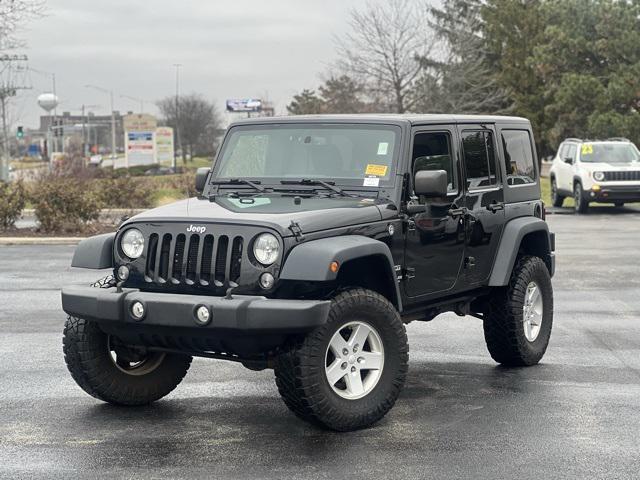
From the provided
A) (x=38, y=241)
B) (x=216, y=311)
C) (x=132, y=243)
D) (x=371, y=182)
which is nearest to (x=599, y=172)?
(x=38, y=241)

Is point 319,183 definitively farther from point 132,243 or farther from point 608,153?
point 608,153

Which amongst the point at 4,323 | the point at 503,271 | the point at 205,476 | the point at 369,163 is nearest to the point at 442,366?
the point at 503,271

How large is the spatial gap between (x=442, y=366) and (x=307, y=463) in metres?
3.03

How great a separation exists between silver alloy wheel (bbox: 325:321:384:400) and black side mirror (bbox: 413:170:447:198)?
1032mm

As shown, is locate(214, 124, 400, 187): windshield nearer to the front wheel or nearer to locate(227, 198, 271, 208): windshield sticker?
locate(227, 198, 271, 208): windshield sticker

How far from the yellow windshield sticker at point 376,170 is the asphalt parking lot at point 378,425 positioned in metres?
Answer: 1.56

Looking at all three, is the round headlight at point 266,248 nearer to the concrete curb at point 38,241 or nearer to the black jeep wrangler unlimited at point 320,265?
the black jeep wrangler unlimited at point 320,265

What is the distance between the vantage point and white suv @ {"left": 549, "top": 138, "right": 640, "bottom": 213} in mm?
27328

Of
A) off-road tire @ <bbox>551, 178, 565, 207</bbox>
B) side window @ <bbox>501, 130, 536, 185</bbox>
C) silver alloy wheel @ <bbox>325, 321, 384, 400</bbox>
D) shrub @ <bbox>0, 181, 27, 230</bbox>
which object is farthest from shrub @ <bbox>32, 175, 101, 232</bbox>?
silver alloy wheel @ <bbox>325, 321, 384, 400</bbox>

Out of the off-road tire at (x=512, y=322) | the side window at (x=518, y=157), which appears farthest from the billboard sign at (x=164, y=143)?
the off-road tire at (x=512, y=322)

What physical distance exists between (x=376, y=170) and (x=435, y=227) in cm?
58

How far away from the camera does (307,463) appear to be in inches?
234

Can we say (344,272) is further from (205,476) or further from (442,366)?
(442,366)

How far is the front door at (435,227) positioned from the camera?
736cm
